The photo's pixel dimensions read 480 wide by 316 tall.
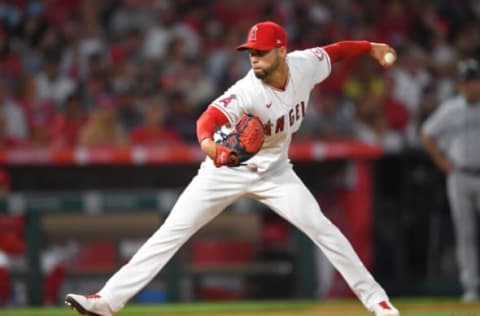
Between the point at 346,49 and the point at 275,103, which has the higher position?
the point at 346,49

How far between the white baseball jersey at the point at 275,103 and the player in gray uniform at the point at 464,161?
3265 mm

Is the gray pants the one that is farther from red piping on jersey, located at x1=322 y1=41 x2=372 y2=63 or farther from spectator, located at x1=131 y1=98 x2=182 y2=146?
red piping on jersey, located at x1=322 y1=41 x2=372 y2=63

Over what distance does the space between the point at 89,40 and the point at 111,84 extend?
0.87 meters

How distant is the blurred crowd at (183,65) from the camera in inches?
441

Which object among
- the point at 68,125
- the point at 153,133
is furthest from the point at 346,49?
the point at 68,125

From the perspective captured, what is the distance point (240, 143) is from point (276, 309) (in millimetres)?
3401

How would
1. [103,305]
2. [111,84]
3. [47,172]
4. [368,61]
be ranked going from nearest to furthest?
[103,305] < [47,172] < [111,84] < [368,61]

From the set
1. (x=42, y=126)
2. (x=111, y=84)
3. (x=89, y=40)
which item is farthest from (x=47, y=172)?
(x=89, y=40)

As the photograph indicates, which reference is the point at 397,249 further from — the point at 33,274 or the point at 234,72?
the point at 33,274

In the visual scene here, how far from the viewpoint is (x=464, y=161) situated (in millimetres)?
9812

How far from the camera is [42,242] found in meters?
10.0

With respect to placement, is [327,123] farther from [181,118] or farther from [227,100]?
[227,100]

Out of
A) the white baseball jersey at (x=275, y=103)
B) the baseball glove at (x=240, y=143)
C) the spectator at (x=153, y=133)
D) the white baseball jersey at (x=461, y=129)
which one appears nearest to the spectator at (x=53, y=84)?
the spectator at (x=153, y=133)

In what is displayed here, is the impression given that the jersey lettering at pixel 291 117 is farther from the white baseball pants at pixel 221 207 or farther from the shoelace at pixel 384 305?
the shoelace at pixel 384 305
